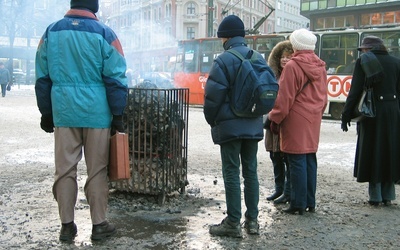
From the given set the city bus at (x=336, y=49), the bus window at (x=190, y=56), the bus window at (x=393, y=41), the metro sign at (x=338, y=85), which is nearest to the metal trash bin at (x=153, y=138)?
the city bus at (x=336, y=49)

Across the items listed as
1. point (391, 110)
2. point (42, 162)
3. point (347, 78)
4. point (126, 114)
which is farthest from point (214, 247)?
point (347, 78)

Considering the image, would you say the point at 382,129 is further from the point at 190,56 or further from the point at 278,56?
the point at 190,56

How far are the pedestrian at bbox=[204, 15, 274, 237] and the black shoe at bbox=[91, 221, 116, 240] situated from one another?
894 mm

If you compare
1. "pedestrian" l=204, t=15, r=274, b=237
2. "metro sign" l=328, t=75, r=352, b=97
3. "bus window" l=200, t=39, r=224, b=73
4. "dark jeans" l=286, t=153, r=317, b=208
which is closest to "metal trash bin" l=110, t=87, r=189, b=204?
"pedestrian" l=204, t=15, r=274, b=237

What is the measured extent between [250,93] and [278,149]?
139cm

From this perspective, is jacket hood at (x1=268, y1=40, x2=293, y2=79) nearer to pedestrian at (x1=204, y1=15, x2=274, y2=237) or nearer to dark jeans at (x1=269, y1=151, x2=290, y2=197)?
dark jeans at (x1=269, y1=151, x2=290, y2=197)

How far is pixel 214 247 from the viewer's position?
371cm

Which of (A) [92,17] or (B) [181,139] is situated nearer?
(A) [92,17]

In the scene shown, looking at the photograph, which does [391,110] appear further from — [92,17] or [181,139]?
[92,17]

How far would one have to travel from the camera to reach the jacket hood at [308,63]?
184 inches

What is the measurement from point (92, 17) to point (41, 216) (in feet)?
6.59

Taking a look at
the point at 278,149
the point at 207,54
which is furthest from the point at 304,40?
the point at 207,54

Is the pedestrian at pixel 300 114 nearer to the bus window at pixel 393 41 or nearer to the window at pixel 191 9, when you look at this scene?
the bus window at pixel 393 41

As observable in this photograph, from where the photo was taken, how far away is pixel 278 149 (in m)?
5.09
